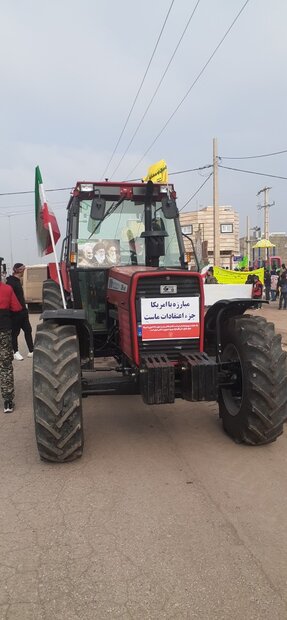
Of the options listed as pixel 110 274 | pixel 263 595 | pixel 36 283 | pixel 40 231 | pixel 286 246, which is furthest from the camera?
pixel 286 246

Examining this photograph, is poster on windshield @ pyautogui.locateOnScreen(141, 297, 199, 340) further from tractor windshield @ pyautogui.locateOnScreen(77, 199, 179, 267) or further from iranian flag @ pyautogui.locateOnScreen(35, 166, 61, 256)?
iranian flag @ pyautogui.locateOnScreen(35, 166, 61, 256)

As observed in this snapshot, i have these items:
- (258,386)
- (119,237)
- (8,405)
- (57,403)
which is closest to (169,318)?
(258,386)

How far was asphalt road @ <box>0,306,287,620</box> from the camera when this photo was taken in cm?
251

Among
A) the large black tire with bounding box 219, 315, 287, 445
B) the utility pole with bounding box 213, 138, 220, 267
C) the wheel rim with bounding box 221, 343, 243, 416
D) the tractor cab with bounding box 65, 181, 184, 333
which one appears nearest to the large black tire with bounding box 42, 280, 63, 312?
the tractor cab with bounding box 65, 181, 184, 333

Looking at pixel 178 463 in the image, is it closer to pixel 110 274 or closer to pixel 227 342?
pixel 227 342

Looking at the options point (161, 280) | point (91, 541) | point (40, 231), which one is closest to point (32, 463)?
point (91, 541)

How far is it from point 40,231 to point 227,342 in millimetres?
3845

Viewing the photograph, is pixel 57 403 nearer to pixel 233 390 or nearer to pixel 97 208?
pixel 233 390

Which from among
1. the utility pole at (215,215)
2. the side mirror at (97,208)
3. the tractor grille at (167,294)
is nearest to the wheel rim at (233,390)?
the tractor grille at (167,294)

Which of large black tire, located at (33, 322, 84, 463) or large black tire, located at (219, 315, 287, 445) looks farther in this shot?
large black tire, located at (219, 315, 287, 445)

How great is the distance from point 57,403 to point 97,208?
8.41 feet

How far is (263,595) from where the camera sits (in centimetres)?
255

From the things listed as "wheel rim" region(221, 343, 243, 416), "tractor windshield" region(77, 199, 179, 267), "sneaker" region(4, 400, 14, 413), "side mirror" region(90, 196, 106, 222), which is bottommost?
"sneaker" region(4, 400, 14, 413)

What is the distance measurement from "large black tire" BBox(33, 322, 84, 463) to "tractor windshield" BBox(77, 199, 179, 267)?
1838mm
